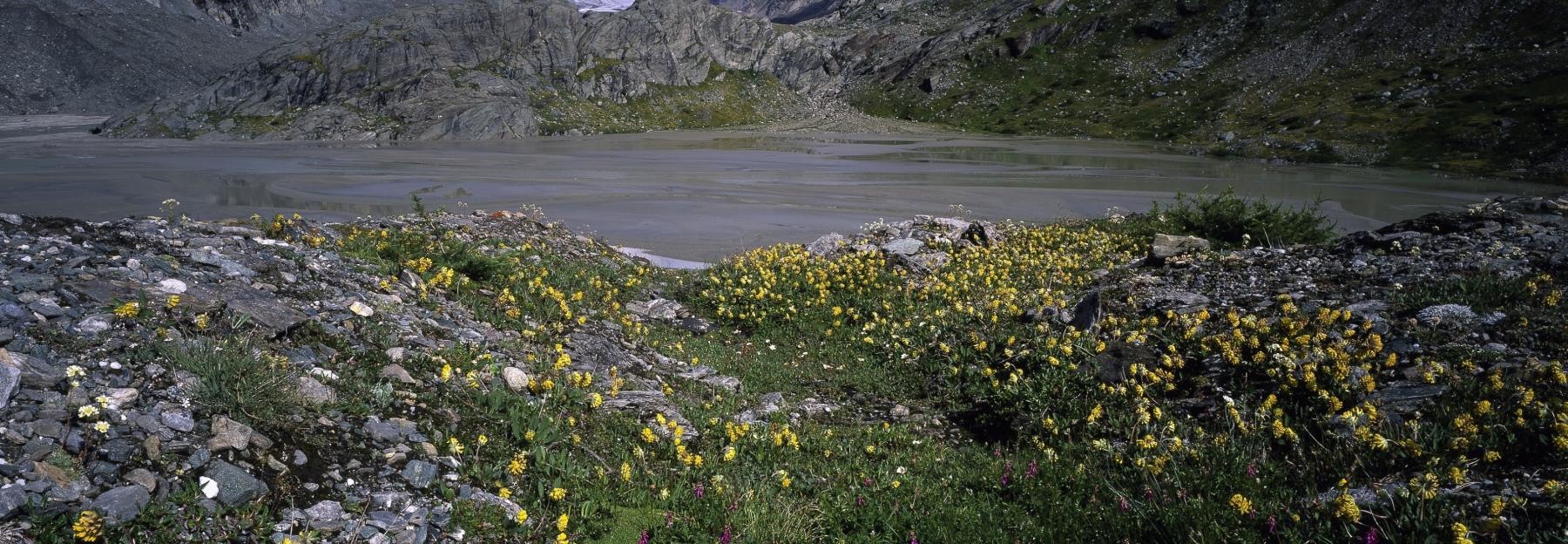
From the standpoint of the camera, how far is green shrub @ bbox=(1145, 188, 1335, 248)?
14180mm

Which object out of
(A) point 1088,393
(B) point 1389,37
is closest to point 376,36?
(A) point 1088,393

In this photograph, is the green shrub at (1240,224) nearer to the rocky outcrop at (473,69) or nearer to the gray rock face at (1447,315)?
the gray rock face at (1447,315)

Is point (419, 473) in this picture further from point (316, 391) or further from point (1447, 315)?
point (1447, 315)

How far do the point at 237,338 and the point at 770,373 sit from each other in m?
4.97

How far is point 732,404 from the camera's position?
6.60 metres

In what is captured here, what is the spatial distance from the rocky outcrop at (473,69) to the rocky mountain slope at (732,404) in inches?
3026

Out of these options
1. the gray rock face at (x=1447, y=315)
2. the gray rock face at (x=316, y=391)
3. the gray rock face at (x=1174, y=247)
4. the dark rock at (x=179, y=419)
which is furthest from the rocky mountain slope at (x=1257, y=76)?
the dark rock at (x=179, y=419)

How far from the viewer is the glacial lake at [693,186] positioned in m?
22.3

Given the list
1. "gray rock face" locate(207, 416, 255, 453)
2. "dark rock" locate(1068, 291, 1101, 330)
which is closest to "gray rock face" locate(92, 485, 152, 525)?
"gray rock face" locate(207, 416, 255, 453)

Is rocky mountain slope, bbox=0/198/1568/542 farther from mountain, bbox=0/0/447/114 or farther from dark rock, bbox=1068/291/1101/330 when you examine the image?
mountain, bbox=0/0/447/114

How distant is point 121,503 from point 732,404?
4259 millimetres

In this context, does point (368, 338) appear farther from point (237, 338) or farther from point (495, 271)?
point (495, 271)

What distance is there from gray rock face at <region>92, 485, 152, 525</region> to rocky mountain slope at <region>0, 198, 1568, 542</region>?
2 cm

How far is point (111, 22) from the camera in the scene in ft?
500
